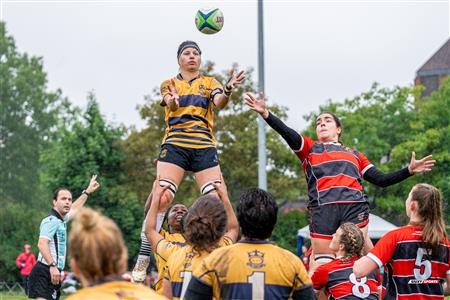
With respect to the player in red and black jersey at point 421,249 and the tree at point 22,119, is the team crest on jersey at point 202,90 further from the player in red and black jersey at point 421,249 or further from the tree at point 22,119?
the tree at point 22,119

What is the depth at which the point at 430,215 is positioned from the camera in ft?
23.9

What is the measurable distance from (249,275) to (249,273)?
0.05ft

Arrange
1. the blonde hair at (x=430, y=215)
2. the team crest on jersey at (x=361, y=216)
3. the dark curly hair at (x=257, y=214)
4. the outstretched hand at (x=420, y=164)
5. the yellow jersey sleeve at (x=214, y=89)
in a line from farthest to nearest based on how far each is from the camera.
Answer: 1. the yellow jersey sleeve at (x=214, y=89)
2. the team crest on jersey at (x=361, y=216)
3. the outstretched hand at (x=420, y=164)
4. the blonde hair at (x=430, y=215)
5. the dark curly hair at (x=257, y=214)

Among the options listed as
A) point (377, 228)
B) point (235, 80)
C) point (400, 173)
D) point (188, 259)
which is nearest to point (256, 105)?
point (235, 80)

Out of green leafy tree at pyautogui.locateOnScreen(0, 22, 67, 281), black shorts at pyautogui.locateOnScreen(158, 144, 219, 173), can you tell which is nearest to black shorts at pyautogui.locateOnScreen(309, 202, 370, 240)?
black shorts at pyautogui.locateOnScreen(158, 144, 219, 173)

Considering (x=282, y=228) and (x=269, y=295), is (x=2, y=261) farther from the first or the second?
(x=269, y=295)

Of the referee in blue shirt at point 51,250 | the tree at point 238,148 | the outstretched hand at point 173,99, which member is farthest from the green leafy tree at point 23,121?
the outstretched hand at point 173,99

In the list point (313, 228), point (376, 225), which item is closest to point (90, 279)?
point (313, 228)

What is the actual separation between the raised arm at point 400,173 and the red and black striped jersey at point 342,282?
1.56 metres

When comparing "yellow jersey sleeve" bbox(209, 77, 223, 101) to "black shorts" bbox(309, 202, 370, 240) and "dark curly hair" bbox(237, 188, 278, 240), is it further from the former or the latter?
"dark curly hair" bbox(237, 188, 278, 240)

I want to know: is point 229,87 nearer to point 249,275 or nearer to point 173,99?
point 173,99

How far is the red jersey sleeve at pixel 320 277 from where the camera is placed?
7.88m

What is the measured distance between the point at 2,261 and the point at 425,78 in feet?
124

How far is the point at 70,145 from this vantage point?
140 feet
